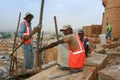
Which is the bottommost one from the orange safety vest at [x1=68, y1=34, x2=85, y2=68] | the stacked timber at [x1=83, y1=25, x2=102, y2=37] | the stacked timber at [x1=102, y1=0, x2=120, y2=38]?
the orange safety vest at [x1=68, y1=34, x2=85, y2=68]

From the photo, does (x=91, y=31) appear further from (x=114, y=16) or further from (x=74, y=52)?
(x=74, y=52)

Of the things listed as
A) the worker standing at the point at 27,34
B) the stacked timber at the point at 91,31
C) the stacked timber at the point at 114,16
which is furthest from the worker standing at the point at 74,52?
the stacked timber at the point at 91,31

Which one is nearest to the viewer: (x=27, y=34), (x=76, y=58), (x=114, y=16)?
(x=76, y=58)

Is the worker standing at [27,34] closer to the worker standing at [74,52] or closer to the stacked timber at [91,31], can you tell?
the worker standing at [74,52]

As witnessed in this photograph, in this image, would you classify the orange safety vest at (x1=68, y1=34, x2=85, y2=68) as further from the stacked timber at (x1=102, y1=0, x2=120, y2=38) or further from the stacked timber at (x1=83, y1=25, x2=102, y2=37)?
the stacked timber at (x1=83, y1=25, x2=102, y2=37)

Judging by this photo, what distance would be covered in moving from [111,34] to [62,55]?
46.6 ft

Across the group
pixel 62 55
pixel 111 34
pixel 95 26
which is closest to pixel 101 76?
pixel 62 55

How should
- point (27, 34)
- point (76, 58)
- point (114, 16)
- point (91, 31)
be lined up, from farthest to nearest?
point (91, 31) < point (114, 16) < point (27, 34) < point (76, 58)

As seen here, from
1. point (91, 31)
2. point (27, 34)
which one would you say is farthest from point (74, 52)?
point (91, 31)

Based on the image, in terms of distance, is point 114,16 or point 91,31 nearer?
point 114,16

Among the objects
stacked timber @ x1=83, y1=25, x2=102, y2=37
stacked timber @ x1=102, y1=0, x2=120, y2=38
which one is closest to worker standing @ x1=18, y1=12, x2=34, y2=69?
stacked timber @ x1=102, y1=0, x2=120, y2=38

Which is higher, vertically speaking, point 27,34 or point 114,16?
point 114,16

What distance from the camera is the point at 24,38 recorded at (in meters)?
6.27

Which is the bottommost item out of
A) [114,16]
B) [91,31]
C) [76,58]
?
[76,58]
